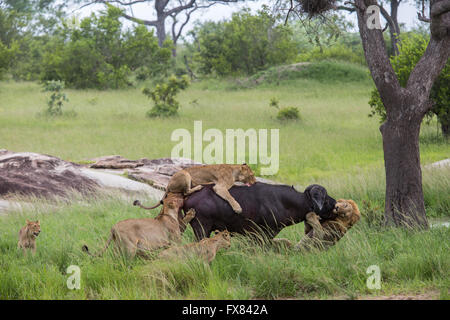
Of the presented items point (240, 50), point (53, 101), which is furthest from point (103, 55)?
point (53, 101)

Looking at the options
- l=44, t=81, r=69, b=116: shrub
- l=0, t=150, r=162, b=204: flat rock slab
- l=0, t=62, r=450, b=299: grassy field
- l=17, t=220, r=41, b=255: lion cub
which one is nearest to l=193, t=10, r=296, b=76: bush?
l=44, t=81, r=69, b=116: shrub

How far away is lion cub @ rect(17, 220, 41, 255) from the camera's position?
6.55 m

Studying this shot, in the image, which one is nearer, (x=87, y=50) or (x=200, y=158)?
(x=200, y=158)

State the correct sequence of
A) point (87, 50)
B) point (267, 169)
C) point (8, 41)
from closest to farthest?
point (267, 169)
point (87, 50)
point (8, 41)

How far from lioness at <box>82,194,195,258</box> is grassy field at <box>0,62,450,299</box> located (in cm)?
16

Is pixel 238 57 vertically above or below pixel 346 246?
above

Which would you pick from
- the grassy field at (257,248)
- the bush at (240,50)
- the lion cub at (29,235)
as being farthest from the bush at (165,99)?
the lion cub at (29,235)

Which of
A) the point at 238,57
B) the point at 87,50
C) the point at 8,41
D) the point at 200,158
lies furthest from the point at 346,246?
Answer: the point at 8,41

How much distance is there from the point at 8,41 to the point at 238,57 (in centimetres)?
1412

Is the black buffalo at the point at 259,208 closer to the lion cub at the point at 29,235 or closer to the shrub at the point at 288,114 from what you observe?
the lion cub at the point at 29,235

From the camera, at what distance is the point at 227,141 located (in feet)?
58.2

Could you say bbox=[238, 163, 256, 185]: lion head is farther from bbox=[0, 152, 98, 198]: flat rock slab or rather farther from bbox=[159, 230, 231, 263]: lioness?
bbox=[0, 152, 98, 198]: flat rock slab

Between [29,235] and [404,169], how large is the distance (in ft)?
15.7
